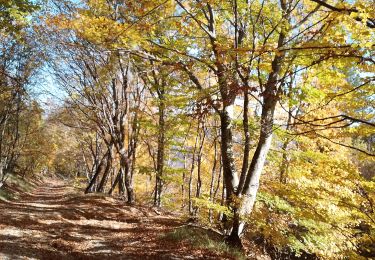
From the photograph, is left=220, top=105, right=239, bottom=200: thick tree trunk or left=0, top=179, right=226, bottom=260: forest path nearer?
left=0, top=179, right=226, bottom=260: forest path

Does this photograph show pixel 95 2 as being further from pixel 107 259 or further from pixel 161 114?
pixel 107 259

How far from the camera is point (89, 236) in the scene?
11680mm

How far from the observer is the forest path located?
30.9 feet

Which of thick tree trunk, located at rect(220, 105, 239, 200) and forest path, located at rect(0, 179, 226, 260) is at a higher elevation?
thick tree trunk, located at rect(220, 105, 239, 200)

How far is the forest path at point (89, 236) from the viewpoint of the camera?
30.9 feet

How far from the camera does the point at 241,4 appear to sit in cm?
963

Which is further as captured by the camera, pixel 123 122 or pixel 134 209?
pixel 123 122

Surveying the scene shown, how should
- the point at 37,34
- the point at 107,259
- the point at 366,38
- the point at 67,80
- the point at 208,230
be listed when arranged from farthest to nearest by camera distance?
the point at 67,80
the point at 37,34
the point at 208,230
the point at 107,259
the point at 366,38

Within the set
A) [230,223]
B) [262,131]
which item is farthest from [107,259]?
[262,131]

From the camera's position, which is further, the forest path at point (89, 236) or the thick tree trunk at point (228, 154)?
the thick tree trunk at point (228, 154)

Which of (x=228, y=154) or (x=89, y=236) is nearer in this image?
(x=228, y=154)

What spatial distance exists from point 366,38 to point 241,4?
17.0ft

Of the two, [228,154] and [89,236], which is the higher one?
[228,154]

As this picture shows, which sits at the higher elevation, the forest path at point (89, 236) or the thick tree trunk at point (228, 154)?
the thick tree trunk at point (228, 154)
